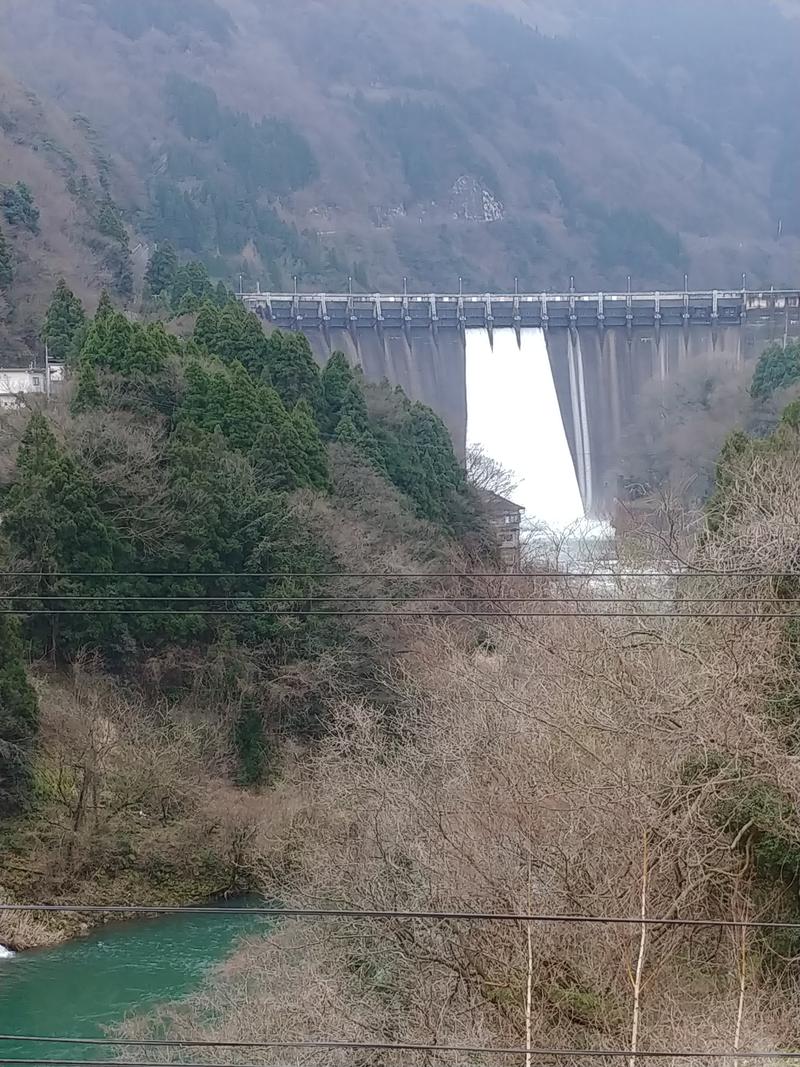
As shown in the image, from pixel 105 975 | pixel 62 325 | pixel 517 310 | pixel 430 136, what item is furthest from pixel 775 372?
pixel 430 136

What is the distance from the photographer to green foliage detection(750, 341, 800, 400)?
1312 inches

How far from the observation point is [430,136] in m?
68.6

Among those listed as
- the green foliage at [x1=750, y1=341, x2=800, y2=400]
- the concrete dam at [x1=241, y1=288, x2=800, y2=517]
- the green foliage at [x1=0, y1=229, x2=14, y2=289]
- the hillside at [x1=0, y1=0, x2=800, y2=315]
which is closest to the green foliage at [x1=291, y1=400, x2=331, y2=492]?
the green foliage at [x1=0, y1=229, x2=14, y2=289]

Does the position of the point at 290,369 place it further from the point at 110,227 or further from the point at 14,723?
the point at 110,227

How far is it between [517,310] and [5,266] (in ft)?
60.9

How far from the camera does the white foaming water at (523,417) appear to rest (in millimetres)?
39688

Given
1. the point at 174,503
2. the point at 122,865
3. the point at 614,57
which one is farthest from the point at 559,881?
the point at 614,57

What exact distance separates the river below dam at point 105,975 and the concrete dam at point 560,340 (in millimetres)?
26483

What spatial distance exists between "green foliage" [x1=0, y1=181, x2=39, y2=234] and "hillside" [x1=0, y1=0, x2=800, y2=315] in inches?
687

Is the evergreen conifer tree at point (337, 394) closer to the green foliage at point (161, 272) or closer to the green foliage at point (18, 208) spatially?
the green foliage at point (161, 272)

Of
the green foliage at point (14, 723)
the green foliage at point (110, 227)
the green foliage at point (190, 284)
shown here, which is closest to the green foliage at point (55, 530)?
the green foliage at point (14, 723)

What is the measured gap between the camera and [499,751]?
984 cm

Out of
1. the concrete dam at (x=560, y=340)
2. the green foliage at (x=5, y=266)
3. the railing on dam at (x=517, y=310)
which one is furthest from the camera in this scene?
the railing on dam at (x=517, y=310)

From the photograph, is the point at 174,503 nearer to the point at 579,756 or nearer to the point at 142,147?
the point at 579,756
